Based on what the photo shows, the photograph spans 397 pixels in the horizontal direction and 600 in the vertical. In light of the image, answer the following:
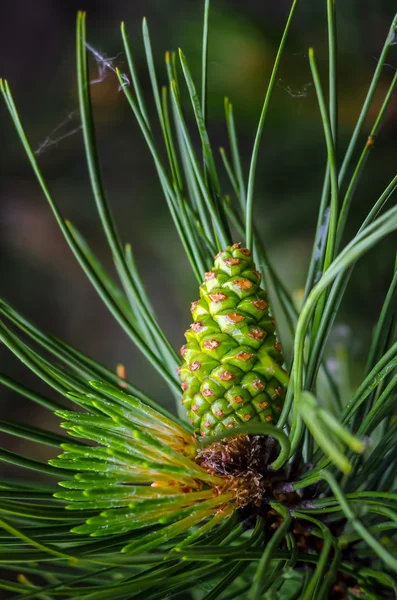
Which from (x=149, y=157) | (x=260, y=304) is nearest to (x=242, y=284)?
(x=260, y=304)

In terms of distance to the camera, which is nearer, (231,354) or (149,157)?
(231,354)

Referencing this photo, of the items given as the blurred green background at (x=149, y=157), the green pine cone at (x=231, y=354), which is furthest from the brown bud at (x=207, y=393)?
the blurred green background at (x=149, y=157)

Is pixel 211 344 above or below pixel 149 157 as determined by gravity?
below

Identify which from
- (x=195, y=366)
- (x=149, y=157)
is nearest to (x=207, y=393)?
(x=195, y=366)

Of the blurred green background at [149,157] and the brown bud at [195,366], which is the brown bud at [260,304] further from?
the blurred green background at [149,157]

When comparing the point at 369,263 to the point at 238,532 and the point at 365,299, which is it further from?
the point at 238,532

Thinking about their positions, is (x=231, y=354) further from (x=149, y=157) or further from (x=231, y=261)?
(x=149, y=157)

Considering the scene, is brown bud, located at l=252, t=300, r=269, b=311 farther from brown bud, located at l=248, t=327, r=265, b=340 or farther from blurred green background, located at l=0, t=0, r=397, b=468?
blurred green background, located at l=0, t=0, r=397, b=468
